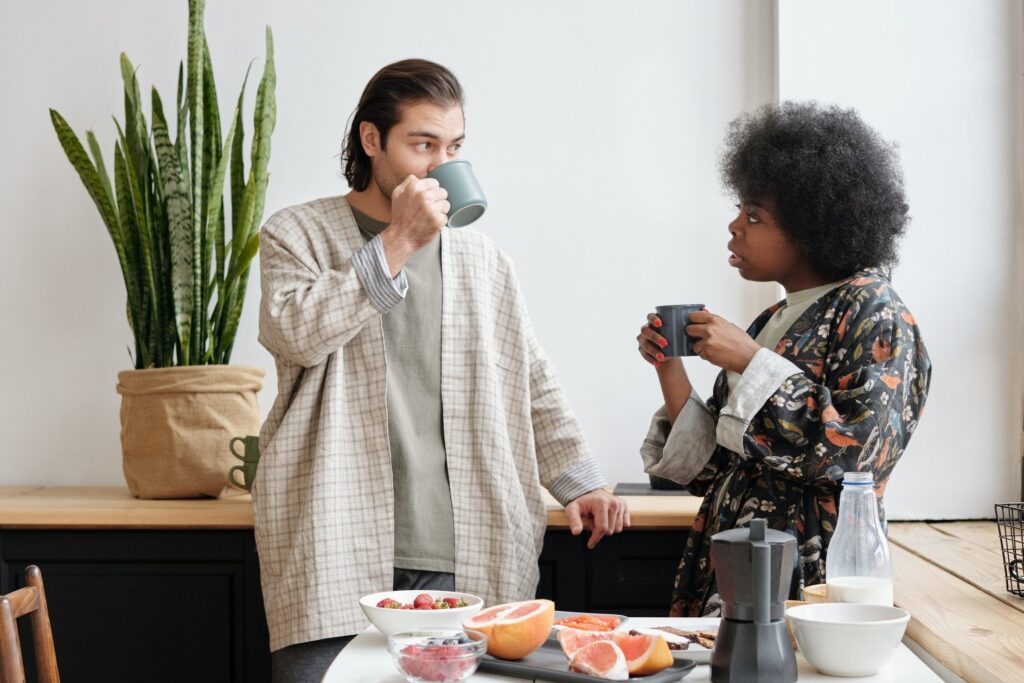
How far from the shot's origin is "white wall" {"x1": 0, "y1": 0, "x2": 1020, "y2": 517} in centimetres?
294

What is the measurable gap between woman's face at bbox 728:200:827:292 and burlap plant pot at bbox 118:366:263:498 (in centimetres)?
128

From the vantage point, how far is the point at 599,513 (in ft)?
6.89

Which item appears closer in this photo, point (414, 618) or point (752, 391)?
point (414, 618)

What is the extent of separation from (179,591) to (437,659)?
4.74 feet

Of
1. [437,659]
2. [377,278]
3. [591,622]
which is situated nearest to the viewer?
[437,659]

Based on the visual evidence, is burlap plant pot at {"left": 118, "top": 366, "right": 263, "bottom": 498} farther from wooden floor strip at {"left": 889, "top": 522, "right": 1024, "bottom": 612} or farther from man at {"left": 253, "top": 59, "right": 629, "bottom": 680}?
wooden floor strip at {"left": 889, "top": 522, "right": 1024, "bottom": 612}

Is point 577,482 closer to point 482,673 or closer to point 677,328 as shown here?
point 677,328

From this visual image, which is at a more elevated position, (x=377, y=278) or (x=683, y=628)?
(x=377, y=278)

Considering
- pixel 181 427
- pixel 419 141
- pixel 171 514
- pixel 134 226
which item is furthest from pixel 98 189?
pixel 419 141

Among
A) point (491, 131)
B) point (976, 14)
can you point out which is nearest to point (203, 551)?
point (491, 131)

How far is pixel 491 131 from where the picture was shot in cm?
296

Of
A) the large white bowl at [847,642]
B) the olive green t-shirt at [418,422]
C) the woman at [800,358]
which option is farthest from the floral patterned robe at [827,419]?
the olive green t-shirt at [418,422]

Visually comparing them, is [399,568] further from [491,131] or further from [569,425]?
[491,131]

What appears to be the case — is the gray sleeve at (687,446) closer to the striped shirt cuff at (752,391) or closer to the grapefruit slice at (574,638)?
the striped shirt cuff at (752,391)
